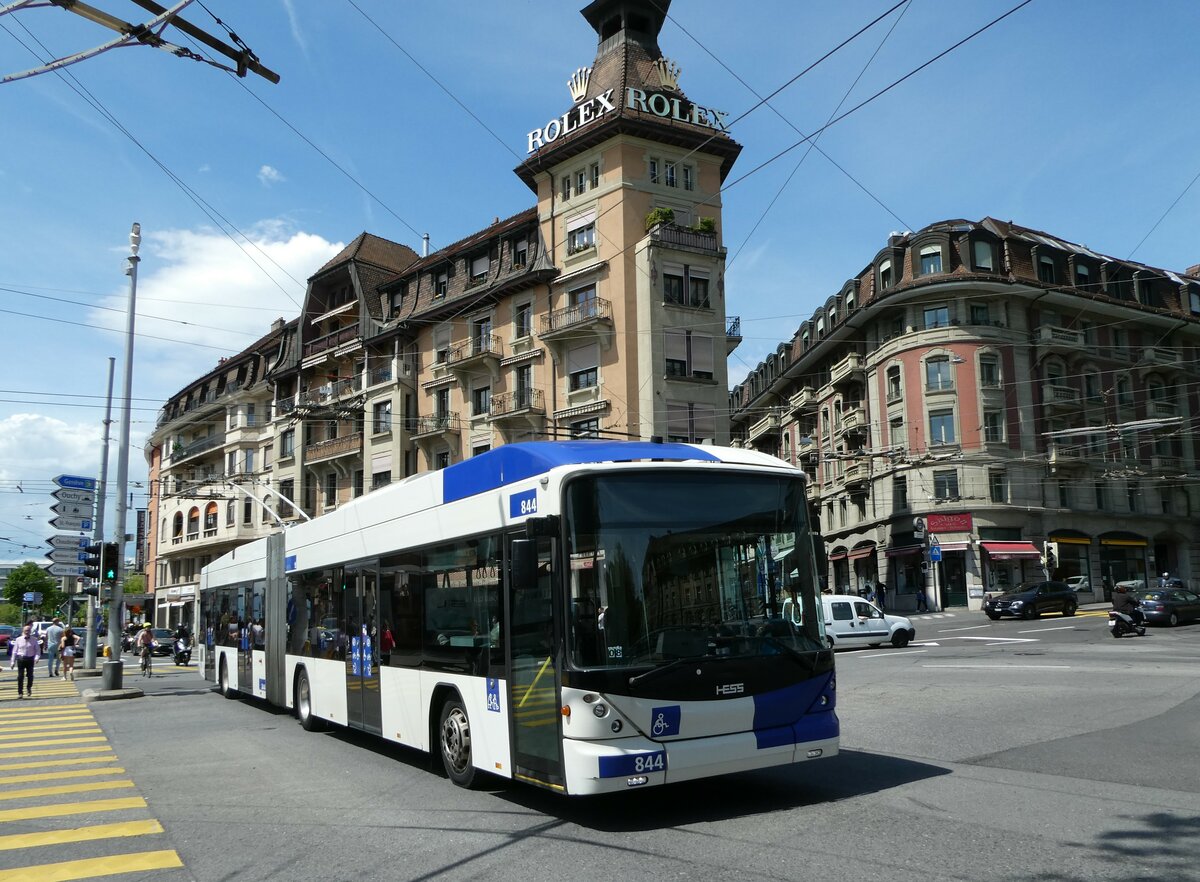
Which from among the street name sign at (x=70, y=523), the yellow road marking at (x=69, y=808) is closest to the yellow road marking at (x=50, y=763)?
the yellow road marking at (x=69, y=808)

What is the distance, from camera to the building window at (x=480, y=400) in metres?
44.0

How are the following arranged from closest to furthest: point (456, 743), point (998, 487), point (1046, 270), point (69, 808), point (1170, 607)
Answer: point (69, 808) → point (456, 743) → point (1170, 607) → point (998, 487) → point (1046, 270)

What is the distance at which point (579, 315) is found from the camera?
1534 inches

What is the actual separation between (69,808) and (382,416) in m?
39.9

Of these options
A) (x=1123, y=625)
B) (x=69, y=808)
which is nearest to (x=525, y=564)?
(x=69, y=808)

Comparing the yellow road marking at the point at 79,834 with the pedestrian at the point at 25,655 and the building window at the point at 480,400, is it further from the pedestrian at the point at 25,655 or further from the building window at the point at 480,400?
the building window at the point at 480,400

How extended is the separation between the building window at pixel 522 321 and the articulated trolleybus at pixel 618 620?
106ft

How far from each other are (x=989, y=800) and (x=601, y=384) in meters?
31.2

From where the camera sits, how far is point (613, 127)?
38.2 meters

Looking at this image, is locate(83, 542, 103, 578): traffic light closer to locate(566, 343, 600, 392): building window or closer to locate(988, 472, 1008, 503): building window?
locate(566, 343, 600, 392): building window

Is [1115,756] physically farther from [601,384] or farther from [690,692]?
[601,384]

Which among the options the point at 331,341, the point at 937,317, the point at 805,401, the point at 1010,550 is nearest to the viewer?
the point at 1010,550

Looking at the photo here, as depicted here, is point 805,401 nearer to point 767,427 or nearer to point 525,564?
point 767,427

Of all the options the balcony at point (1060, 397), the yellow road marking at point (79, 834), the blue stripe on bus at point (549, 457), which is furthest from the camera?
the balcony at point (1060, 397)
